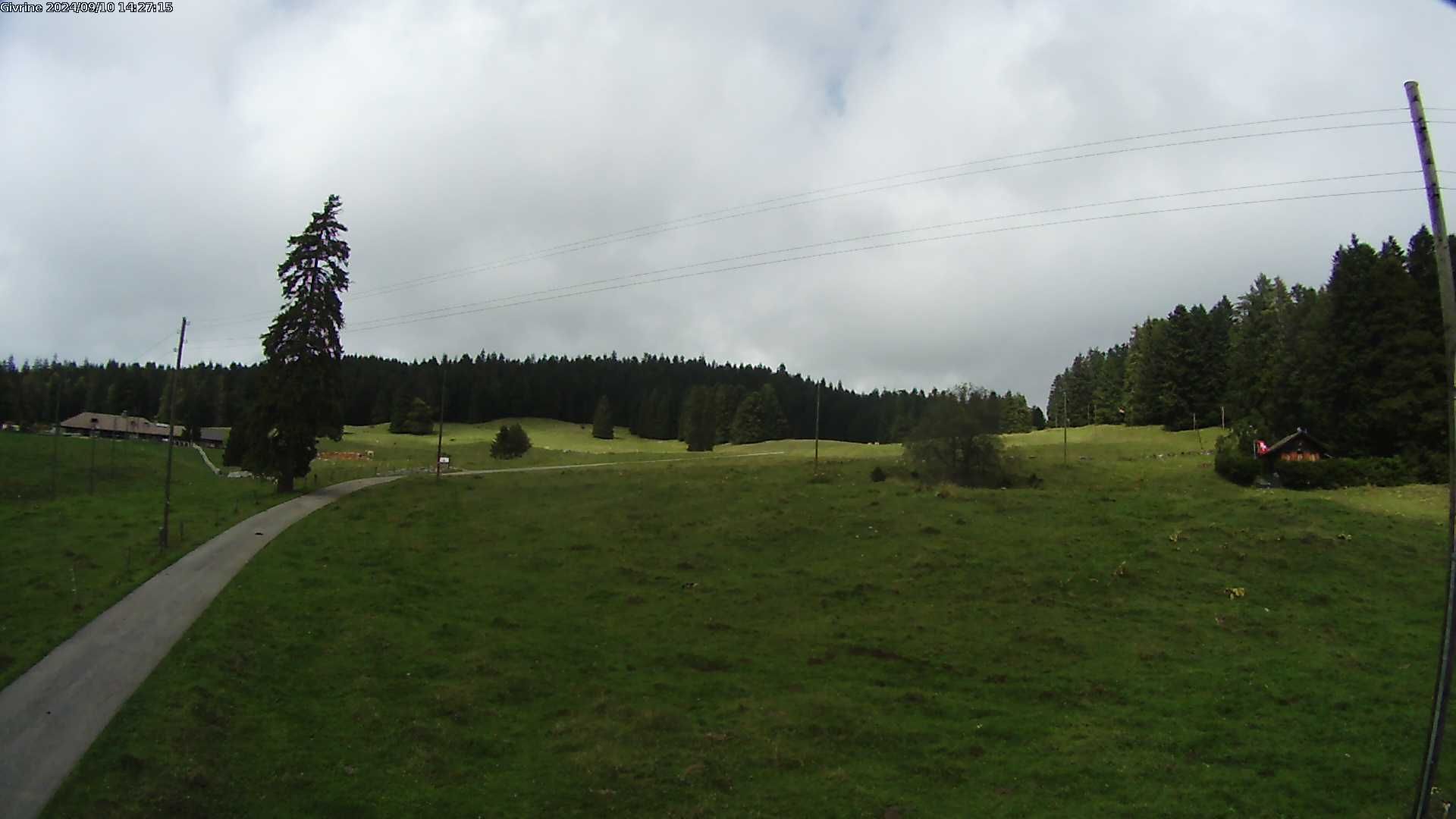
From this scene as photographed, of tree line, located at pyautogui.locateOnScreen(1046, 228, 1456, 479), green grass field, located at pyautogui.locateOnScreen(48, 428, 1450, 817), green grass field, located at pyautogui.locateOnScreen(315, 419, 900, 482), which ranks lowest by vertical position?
green grass field, located at pyautogui.locateOnScreen(48, 428, 1450, 817)

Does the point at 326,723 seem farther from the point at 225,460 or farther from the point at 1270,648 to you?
the point at 225,460

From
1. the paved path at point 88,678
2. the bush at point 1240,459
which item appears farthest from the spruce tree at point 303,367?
the bush at point 1240,459

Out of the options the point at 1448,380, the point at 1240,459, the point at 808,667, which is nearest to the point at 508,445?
the point at 808,667

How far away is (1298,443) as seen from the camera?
73.9 metres

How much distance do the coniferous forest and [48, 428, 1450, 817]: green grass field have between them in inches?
4072

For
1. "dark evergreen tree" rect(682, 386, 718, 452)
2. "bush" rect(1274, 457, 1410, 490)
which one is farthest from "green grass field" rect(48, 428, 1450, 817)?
"dark evergreen tree" rect(682, 386, 718, 452)

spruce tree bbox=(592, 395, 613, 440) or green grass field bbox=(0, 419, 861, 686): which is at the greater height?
spruce tree bbox=(592, 395, 613, 440)

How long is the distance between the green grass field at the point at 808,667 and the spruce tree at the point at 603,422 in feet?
355

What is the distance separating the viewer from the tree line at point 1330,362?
6944 centimetres

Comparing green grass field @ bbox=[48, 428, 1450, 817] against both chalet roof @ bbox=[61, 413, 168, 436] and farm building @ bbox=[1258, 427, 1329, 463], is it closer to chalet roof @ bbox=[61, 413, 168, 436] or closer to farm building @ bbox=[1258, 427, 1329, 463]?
farm building @ bbox=[1258, 427, 1329, 463]

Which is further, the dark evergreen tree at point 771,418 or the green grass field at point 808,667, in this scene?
the dark evergreen tree at point 771,418

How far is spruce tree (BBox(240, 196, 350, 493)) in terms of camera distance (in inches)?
2272

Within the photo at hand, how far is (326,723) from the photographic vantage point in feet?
85.9

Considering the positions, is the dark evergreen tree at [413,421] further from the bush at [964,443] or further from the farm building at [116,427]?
the bush at [964,443]
